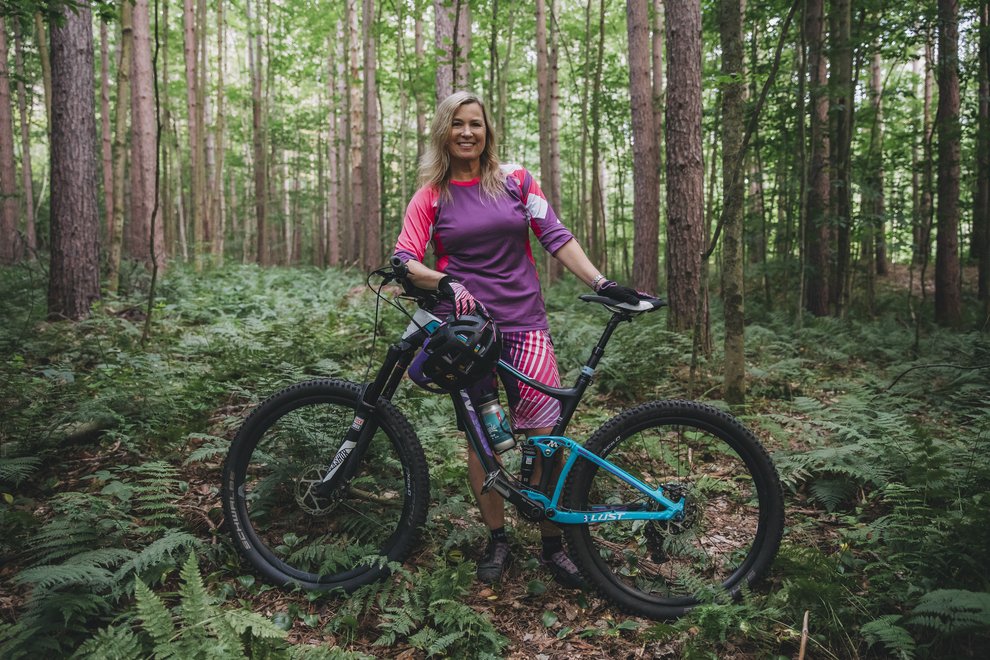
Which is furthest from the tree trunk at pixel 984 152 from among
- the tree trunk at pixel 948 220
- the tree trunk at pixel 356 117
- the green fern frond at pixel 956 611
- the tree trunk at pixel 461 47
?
Result: the tree trunk at pixel 356 117

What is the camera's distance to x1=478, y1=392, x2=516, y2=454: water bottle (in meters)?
2.84

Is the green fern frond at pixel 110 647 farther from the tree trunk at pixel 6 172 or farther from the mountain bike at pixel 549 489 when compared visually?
the tree trunk at pixel 6 172

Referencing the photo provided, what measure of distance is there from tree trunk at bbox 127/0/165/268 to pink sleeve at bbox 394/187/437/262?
857 cm

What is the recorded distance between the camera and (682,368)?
6219 millimetres

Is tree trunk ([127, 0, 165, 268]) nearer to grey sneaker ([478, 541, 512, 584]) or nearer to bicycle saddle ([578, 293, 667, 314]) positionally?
grey sneaker ([478, 541, 512, 584])

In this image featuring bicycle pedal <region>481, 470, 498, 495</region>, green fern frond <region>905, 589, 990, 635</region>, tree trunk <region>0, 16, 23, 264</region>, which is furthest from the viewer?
tree trunk <region>0, 16, 23, 264</region>

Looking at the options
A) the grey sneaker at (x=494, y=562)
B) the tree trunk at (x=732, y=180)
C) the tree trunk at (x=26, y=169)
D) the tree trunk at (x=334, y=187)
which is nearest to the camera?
the grey sneaker at (x=494, y=562)

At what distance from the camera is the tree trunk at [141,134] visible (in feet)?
34.9

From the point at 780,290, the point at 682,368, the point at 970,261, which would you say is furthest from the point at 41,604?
the point at 970,261

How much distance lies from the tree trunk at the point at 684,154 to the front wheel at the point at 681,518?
3.39 m

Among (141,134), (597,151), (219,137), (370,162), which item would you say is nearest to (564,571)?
(597,151)

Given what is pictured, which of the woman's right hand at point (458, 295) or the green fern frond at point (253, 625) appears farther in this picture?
the woman's right hand at point (458, 295)

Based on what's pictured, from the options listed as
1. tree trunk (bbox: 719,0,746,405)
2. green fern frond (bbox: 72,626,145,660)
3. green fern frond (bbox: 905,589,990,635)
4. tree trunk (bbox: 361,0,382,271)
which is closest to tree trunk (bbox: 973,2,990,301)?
tree trunk (bbox: 719,0,746,405)

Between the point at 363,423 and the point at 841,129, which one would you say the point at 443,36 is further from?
the point at 841,129
